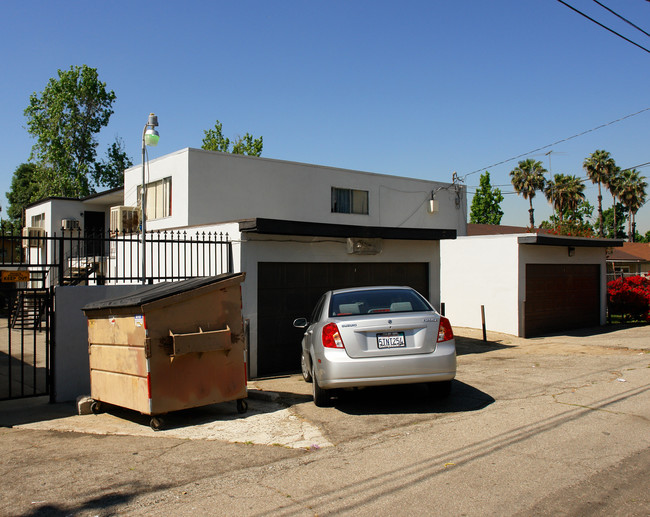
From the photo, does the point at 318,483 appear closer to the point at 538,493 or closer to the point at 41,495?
the point at 538,493

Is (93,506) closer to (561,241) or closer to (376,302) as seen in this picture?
(376,302)

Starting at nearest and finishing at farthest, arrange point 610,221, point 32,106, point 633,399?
point 633,399 < point 32,106 < point 610,221

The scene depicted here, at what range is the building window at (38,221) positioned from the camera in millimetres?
27109

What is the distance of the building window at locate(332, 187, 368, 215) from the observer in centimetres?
2169

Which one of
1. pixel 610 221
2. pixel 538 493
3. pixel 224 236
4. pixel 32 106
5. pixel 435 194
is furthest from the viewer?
pixel 610 221

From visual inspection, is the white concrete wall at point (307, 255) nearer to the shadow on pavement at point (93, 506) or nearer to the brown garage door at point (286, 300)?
the brown garage door at point (286, 300)

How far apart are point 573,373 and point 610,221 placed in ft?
268

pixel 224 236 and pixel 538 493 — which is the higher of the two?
pixel 224 236

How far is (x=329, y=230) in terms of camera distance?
11.0 meters

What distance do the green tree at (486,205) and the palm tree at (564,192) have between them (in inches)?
180

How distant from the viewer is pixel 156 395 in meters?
6.40

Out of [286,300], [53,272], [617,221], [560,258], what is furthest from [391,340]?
[617,221]

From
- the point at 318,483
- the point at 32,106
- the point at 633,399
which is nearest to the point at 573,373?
the point at 633,399

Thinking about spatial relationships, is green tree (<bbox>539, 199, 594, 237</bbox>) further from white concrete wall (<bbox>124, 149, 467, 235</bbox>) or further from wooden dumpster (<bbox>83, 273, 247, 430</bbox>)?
wooden dumpster (<bbox>83, 273, 247, 430</bbox>)
